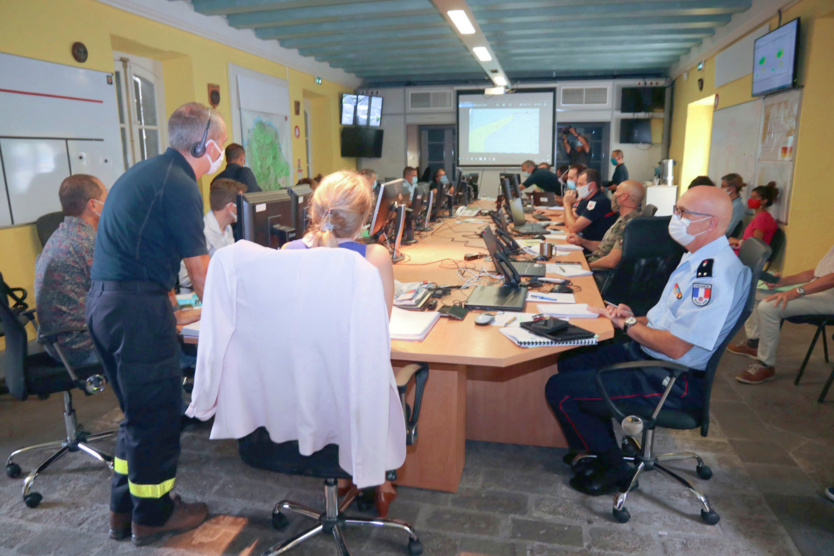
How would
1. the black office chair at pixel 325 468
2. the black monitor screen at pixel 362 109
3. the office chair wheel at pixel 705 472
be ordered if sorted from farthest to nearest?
the black monitor screen at pixel 362 109
the office chair wheel at pixel 705 472
the black office chair at pixel 325 468

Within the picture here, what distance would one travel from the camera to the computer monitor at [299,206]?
9.00 ft

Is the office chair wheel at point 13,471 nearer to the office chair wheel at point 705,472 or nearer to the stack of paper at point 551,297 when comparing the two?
the stack of paper at point 551,297

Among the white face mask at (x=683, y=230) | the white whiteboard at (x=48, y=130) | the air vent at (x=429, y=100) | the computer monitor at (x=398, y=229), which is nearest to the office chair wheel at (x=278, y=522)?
the white face mask at (x=683, y=230)

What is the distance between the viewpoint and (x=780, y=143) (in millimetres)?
5461

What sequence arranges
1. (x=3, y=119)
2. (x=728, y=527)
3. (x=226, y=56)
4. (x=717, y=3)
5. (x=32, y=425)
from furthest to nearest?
(x=226, y=56) < (x=717, y=3) < (x=3, y=119) < (x=32, y=425) < (x=728, y=527)

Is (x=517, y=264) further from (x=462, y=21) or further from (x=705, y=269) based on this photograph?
(x=462, y=21)

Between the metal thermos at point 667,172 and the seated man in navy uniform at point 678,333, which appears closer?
the seated man in navy uniform at point 678,333

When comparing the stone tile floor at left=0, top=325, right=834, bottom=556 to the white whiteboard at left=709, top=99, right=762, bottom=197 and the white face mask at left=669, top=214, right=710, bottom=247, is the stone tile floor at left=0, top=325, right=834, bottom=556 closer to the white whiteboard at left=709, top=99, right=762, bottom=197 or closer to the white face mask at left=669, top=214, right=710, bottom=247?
the white face mask at left=669, top=214, right=710, bottom=247

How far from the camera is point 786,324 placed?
4652 millimetres

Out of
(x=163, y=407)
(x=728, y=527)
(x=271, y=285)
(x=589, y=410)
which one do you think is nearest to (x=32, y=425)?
(x=163, y=407)

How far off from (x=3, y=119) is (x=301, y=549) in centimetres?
371

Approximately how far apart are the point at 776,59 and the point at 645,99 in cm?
529

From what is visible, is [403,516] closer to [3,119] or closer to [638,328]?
[638,328]

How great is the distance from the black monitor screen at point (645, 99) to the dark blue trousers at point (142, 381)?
1049cm
